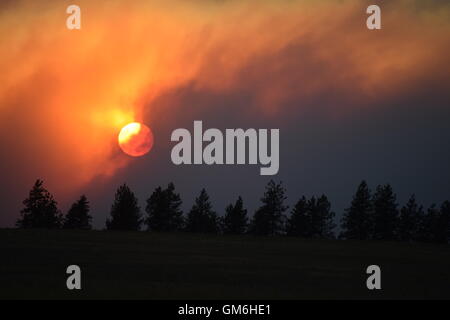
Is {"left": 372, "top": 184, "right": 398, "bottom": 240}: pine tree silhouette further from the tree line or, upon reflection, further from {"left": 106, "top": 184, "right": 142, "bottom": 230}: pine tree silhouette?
{"left": 106, "top": 184, "right": 142, "bottom": 230}: pine tree silhouette

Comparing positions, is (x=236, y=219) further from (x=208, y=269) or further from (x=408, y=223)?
(x=208, y=269)

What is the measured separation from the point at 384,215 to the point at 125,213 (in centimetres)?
3657

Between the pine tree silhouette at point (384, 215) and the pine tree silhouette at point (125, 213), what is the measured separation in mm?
33527

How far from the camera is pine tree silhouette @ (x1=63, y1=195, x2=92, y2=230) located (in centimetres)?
9388

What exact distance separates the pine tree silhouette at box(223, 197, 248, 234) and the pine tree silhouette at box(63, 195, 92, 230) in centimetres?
2052

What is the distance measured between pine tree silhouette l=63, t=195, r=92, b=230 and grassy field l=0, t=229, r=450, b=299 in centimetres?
4310

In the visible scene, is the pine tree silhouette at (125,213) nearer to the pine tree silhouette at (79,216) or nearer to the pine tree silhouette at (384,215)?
the pine tree silhouette at (79,216)

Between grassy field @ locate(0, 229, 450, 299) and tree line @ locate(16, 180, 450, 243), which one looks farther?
tree line @ locate(16, 180, 450, 243)

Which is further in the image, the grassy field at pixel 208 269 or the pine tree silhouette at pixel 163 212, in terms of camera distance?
the pine tree silhouette at pixel 163 212

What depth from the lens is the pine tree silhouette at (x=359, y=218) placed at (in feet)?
292

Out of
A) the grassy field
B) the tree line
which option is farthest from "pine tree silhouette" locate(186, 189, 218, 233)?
the grassy field

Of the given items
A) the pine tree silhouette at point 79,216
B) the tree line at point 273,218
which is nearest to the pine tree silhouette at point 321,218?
the tree line at point 273,218

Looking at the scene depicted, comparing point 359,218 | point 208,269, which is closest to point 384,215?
point 359,218

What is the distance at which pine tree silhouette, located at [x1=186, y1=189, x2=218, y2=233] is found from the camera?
298ft
